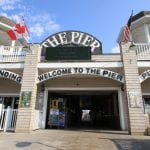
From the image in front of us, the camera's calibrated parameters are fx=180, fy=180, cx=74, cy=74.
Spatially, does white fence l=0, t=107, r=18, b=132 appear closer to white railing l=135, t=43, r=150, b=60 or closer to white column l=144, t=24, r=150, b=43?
white railing l=135, t=43, r=150, b=60

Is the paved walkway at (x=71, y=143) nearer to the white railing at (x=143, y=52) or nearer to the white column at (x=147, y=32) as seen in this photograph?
the white railing at (x=143, y=52)

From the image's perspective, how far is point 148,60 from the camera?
10344 millimetres

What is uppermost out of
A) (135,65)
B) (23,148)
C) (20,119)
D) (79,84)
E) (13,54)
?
(13,54)

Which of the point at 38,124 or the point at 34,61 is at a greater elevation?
the point at 34,61

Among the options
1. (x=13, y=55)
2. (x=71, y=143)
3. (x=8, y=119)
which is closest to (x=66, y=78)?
(x=13, y=55)

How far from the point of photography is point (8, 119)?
977 centimetres

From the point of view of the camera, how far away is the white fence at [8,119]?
962cm

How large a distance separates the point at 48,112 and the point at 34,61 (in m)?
3.73

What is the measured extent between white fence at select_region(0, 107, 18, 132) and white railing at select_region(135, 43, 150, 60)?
7851 millimetres

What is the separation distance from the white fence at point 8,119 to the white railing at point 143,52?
7.85 meters

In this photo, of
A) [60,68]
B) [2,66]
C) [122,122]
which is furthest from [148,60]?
[2,66]

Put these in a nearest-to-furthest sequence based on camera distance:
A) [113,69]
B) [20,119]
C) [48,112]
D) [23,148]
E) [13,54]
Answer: [23,148] → [20,119] → [113,69] → [13,54] → [48,112]

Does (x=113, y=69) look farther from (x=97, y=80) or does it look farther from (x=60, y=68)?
(x=60, y=68)

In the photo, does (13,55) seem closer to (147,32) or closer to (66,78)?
(66,78)
